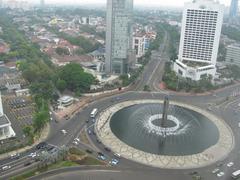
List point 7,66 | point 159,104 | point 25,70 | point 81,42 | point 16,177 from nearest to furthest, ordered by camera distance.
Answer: point 16,177, point 159,104, point 25,70, point 7,66, point 81,42

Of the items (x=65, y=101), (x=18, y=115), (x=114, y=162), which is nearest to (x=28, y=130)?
(x=18, y=115)

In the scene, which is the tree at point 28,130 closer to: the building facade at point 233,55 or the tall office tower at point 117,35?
the tall office tower at point 117,35

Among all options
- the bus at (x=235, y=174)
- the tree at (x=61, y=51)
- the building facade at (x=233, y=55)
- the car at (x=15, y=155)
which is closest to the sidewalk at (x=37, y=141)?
the car at (x=15, y=155)

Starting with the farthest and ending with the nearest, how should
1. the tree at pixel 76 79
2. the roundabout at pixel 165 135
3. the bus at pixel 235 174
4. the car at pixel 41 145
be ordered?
the tree at pixel 76 79 < the car at pixel 41 145 < the roundabout at pixel 165 135 < the bus at pixel 235 174

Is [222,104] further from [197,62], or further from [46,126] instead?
[46,126]

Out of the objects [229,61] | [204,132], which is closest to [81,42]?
[229,61]

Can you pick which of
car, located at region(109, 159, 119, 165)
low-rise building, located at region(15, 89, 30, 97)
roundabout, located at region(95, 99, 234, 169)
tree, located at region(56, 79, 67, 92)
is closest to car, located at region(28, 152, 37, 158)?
roundabout, located at region(95, 99, 234, 169)

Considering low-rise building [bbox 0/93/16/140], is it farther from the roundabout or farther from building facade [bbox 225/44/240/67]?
building facade [bbox 225/44/240/67]
